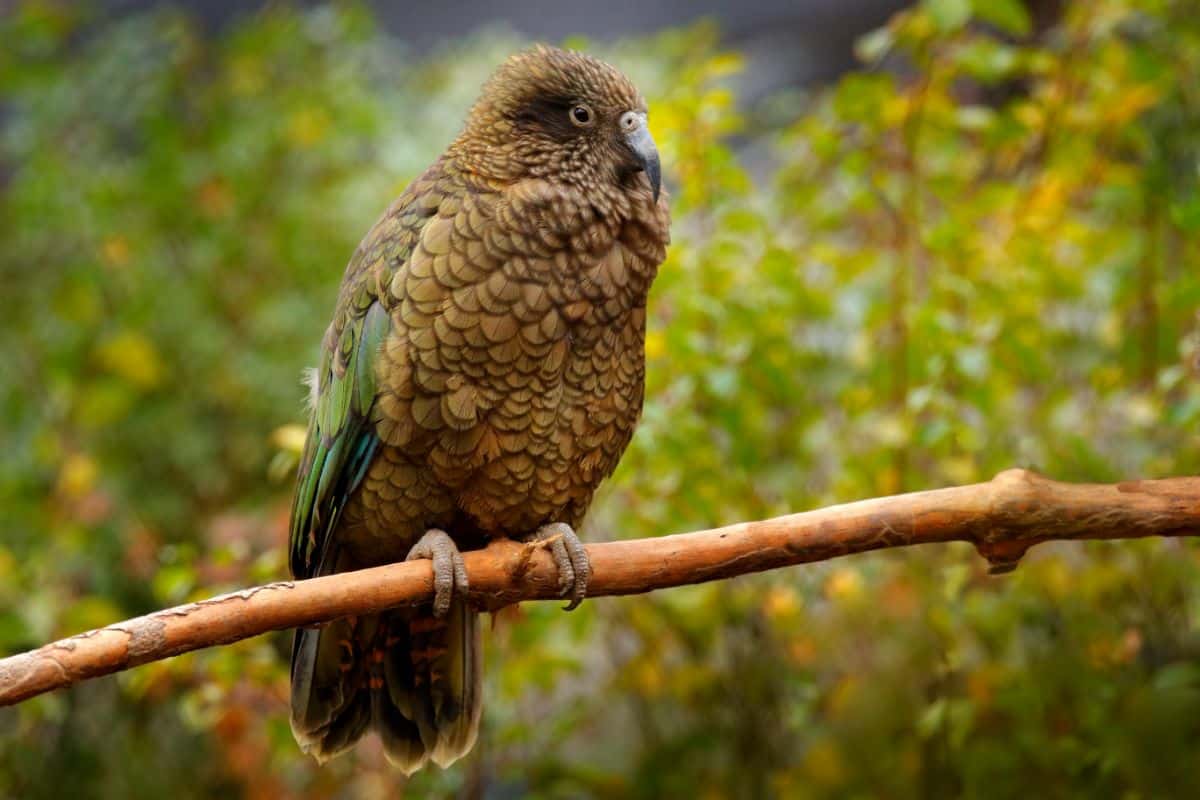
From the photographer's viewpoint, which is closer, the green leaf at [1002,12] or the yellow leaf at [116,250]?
the green leaf at [1002,12]

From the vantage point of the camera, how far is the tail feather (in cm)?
229

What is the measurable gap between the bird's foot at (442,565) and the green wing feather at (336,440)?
0.62ft

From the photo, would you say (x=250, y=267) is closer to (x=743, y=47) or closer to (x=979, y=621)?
(x=743, y=47)

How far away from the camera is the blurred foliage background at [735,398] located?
2.75 metres

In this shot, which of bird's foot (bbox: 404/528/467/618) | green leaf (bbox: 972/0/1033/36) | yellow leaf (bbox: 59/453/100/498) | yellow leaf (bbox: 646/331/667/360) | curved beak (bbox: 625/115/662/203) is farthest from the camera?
yellow leaf (bbox: 59/453/100/498)

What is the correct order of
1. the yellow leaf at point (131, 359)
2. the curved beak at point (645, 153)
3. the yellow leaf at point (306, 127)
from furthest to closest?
the yellow leaf at point (306, 127) < the yellow leaf at point (131, 359) < the curved beak at point (645, 153)

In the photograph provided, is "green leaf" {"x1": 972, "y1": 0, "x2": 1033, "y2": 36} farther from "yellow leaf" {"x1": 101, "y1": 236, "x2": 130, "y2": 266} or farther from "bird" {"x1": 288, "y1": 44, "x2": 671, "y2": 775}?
Result: "yellow leaf" {"x1": 101, "y1": 236, "x2": 130, "y2": 266}

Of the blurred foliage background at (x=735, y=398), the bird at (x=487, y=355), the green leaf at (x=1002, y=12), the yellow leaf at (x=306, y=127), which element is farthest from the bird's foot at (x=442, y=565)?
the yellow leaf at (x=306, y=127)

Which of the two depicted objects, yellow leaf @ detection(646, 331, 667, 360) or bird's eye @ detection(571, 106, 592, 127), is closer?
bird's eye @ detection(571, 106, 592, 127)

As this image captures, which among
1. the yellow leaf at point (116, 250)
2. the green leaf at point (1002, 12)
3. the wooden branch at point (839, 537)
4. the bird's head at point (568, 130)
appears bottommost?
the wooden branch at point (839, 537)

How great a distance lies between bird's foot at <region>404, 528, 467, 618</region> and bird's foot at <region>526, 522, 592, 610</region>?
0.16m

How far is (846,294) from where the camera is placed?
335 cm

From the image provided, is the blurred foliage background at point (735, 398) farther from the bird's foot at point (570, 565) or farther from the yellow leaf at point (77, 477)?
the bird's foot at point (570, 565)

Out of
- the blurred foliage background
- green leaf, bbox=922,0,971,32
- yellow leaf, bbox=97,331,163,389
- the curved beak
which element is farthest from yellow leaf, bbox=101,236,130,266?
green leaf, bbox=922,0,971,32
